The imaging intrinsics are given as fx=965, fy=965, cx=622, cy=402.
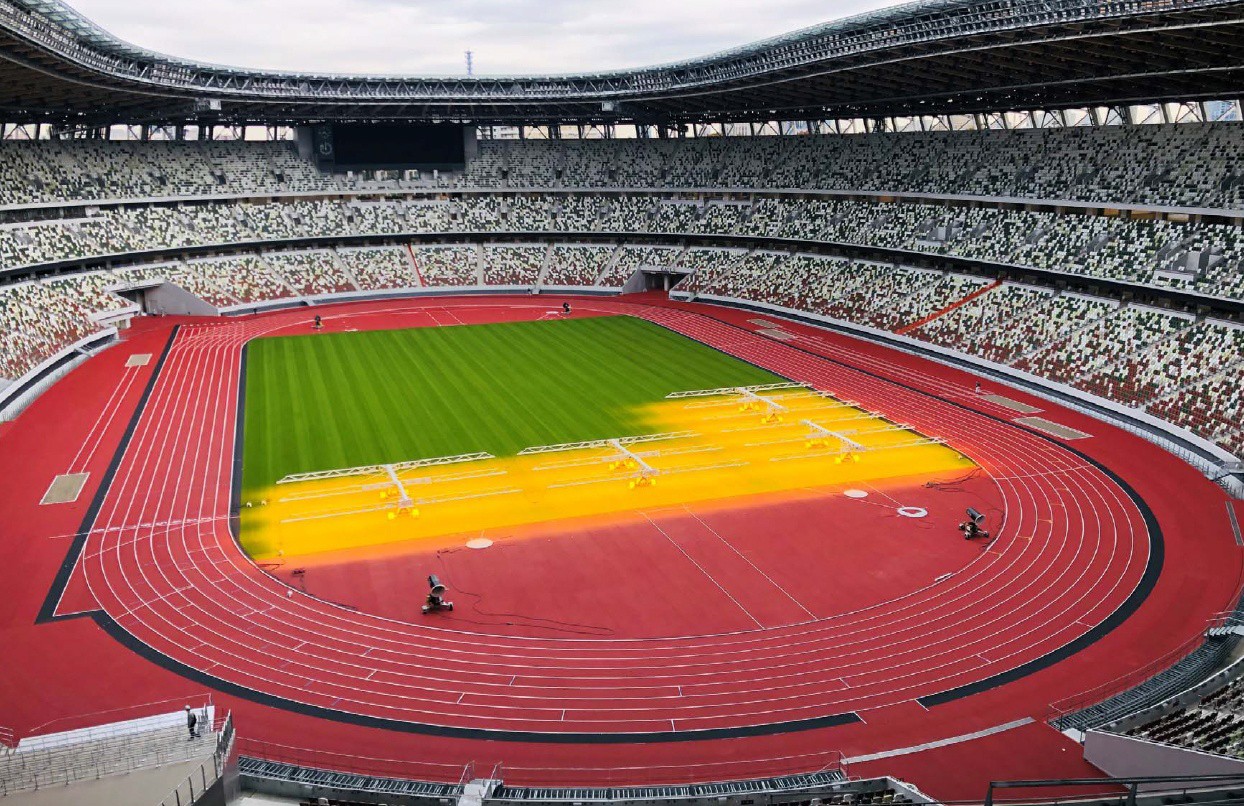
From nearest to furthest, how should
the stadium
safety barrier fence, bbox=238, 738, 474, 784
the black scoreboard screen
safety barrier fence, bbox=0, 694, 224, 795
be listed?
safety barrier fence, bbox=0, 694, 224, 795 → safety barrier fence, bbox=238, 738, 474, 784 → the stadium → the black scoreboard screen

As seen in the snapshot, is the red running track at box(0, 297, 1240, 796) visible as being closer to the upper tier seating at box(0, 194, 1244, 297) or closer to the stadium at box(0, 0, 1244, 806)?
the stadium at box(0, 0, 1244, 806)

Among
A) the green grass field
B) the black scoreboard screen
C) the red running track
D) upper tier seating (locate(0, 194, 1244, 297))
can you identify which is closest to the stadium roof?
the black scoreboard screen

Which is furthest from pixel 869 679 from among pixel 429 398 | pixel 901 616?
pixel 429 398

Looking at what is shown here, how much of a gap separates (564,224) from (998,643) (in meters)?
63.8

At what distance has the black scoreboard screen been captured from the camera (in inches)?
3179

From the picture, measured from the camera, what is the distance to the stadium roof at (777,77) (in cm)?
3875

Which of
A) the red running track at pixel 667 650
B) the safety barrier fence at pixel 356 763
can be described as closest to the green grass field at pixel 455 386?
the red running track at pixel 667 650

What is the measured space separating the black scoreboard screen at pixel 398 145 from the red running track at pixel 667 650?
52.7 m

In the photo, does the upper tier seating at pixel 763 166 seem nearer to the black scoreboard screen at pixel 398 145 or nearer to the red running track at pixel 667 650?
the black scoreboard screen at pixel 398 145

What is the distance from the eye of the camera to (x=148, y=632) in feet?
Result: 77.7

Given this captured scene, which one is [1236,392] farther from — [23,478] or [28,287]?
[28,287]

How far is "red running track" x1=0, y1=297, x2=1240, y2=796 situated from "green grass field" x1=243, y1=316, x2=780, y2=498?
656 cm

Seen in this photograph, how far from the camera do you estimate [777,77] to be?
5666cm

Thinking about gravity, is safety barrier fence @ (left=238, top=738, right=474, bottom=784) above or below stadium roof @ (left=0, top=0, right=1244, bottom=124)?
below
